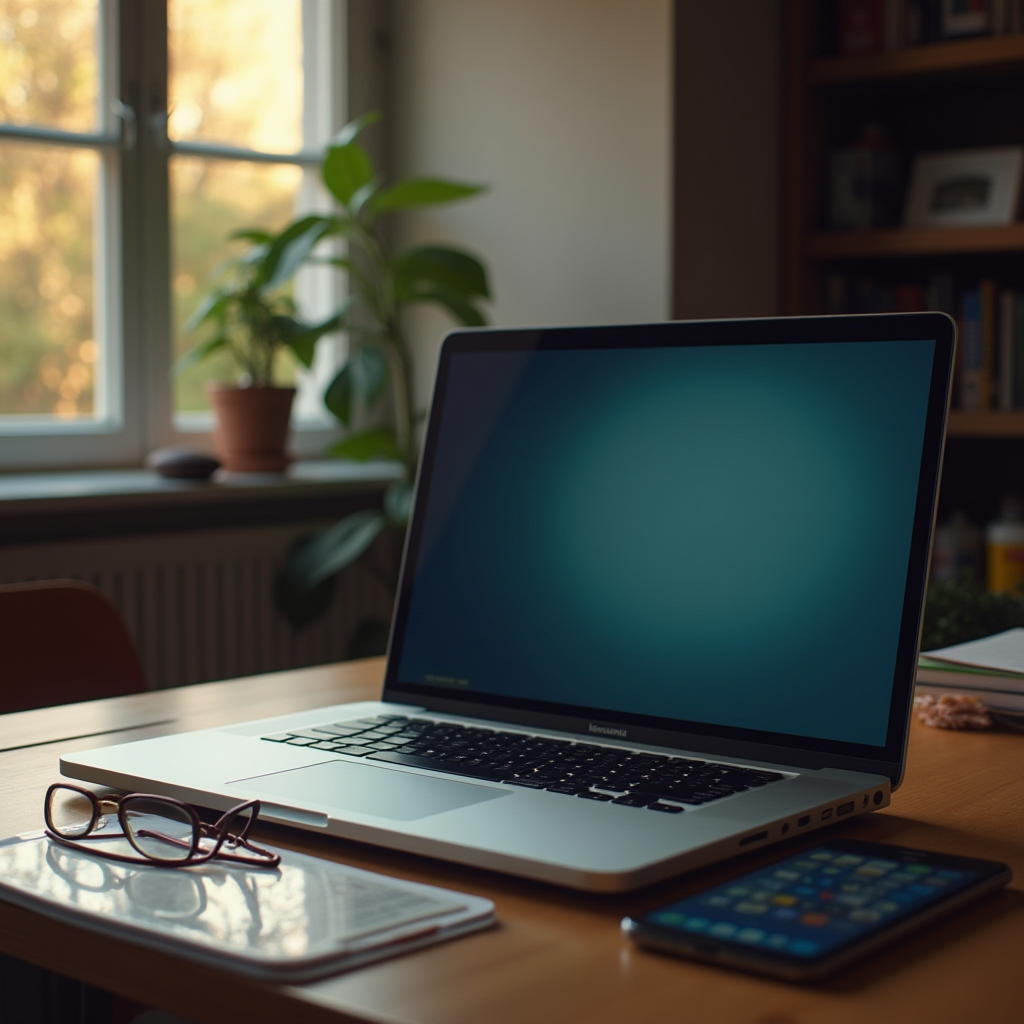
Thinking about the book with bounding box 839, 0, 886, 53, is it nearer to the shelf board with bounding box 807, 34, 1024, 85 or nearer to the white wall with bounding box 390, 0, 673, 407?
the shelf board with bounding box 807, 34, 1024, 85

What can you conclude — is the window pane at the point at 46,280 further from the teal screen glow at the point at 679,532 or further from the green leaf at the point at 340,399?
the teal screen glow at the point at 679,532

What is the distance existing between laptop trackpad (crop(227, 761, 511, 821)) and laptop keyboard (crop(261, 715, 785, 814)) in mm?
23

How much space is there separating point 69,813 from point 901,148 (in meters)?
2.79

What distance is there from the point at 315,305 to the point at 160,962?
8.50ft

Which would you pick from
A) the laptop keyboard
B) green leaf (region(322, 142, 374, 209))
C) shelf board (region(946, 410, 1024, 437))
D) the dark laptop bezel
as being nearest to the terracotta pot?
green leaf (region(322, 142, 374, 209))

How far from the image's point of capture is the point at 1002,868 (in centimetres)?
69

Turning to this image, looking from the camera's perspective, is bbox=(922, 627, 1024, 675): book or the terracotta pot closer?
bbox=(922, 627, 1024, 675): book

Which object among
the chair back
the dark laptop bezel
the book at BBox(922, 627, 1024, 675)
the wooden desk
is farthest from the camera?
the chair back

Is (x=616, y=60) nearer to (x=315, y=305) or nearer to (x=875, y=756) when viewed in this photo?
(x=315, y=305)

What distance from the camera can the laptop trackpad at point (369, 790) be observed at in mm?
753

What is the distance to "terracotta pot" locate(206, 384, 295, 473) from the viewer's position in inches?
101

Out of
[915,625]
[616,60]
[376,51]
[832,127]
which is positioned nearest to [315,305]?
[376,51]

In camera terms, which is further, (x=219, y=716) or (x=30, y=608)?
(x=30, y=608)

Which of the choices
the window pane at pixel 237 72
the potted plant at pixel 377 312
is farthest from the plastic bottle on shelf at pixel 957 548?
the window pane at pixel 237 72
